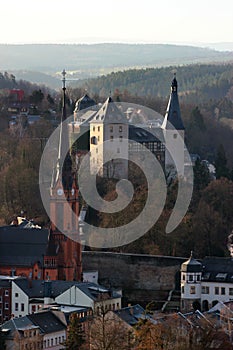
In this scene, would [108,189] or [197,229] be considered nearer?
[197,229]

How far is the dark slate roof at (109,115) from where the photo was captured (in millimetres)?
79375

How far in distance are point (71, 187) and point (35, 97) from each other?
3224 centimetres

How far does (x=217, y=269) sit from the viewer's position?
200 feet

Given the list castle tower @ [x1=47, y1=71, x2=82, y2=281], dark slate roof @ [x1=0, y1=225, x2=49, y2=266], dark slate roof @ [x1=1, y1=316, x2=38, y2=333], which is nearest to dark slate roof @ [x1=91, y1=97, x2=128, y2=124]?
castle tower @ [x1=47, y1=71, x2=82, y2=281]

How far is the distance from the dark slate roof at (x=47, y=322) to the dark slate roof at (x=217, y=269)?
373 inches

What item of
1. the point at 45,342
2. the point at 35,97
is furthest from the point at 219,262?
the point at 35,97

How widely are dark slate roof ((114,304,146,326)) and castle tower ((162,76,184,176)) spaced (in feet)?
83.0

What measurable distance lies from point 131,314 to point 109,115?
27474mm

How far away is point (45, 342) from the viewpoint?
2014 inches

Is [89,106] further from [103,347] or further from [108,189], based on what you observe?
[103,347]

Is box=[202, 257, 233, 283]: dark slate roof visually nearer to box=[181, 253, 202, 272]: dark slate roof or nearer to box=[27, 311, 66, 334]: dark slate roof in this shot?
box=[181, 253, 202, 272]: dark slate roof

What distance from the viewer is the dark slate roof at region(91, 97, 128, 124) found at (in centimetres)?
7938

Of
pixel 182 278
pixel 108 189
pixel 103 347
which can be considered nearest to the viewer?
pixel 103 347

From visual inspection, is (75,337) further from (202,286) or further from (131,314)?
(202,286)
